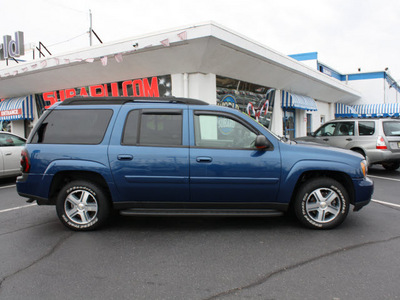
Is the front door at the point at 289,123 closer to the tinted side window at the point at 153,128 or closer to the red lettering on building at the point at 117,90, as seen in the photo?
the red lettering on building at the point at 117,90

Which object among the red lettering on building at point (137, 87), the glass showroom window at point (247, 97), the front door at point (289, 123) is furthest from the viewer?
the front door at point (289, 123)

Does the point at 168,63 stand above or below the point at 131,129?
above

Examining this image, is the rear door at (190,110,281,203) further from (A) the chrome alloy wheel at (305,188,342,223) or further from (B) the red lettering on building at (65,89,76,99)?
(B) the red lettering on building at (65,89,76,99)

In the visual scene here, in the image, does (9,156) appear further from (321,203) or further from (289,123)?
(289,123)

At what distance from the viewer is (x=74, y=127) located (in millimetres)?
4074

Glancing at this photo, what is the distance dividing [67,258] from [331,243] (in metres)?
3.20

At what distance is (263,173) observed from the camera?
3.82 metres

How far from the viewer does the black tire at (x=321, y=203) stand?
395cm

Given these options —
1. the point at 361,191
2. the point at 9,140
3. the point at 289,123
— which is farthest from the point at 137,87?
the point at 361,191

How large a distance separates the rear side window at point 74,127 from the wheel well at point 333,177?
113 inches

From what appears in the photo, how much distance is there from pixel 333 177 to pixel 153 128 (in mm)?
2694

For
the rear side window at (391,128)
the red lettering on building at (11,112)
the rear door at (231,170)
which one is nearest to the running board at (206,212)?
the rear door at (231,170)

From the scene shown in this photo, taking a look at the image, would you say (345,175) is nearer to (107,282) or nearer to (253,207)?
(253,207)

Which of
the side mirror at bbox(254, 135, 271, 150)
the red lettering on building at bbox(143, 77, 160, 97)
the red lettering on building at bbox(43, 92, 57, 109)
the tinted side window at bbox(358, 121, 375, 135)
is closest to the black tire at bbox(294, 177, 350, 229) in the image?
the side mirror at bbox(254, 135, 271, 150)
